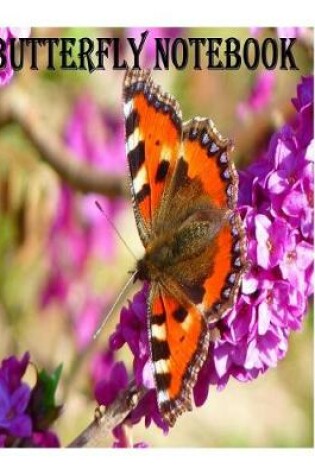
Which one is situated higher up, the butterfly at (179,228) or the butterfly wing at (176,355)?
the butterfly at (179,228)

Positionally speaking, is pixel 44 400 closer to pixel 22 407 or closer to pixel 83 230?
pixel 22 407

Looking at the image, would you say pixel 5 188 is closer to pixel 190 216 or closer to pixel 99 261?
pixel 99 261

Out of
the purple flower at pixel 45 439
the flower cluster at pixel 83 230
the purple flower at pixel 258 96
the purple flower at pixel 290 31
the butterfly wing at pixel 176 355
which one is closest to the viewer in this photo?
the butterfly wing at pixel 176 355

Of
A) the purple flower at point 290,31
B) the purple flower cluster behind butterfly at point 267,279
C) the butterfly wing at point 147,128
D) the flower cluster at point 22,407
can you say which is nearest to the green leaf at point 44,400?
the flower cluster at point 22,407

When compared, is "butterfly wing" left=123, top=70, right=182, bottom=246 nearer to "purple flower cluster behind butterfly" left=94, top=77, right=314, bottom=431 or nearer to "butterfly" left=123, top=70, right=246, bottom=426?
"butterfly" left=123, top=70, right=246, bottom=426

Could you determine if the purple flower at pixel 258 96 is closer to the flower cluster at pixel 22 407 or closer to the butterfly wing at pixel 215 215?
the butterfly wing at pixel 215 215
